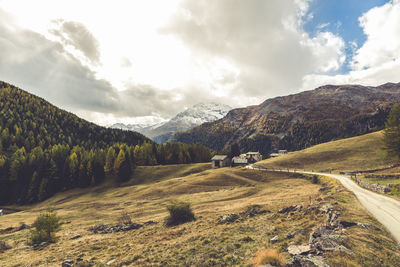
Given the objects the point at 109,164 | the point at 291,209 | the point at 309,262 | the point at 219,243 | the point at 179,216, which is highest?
the point at 109,164

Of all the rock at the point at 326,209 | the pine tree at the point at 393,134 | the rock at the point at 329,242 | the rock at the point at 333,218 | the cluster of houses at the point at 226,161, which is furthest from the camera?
the cluster of houses at the point at 226,161

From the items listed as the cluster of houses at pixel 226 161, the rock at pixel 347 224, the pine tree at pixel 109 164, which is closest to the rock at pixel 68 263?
the rock at pixel 347 224

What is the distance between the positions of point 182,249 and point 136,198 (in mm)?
46323

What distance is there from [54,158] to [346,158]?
13928 cm

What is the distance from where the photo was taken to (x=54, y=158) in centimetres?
9994

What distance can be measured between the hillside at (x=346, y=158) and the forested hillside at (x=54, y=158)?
220 ft

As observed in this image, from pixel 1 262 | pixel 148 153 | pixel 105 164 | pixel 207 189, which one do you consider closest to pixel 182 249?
pixel 1 262

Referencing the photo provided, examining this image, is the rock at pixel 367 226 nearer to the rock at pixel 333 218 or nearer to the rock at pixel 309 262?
the rock at pixel 333 218

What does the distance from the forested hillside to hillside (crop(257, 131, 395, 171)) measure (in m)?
67.1

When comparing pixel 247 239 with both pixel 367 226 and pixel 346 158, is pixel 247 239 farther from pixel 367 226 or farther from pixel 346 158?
pixel 346 158

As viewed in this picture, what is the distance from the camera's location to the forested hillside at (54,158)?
3541 inches

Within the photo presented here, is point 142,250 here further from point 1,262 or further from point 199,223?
point 1,262

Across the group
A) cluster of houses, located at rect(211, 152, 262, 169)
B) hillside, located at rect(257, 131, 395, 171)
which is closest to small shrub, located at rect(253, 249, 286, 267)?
hillside, located at rect(257, 131, 395, 171)

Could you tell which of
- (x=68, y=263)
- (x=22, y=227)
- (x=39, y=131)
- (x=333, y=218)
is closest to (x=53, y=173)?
(x=22, y=227)
